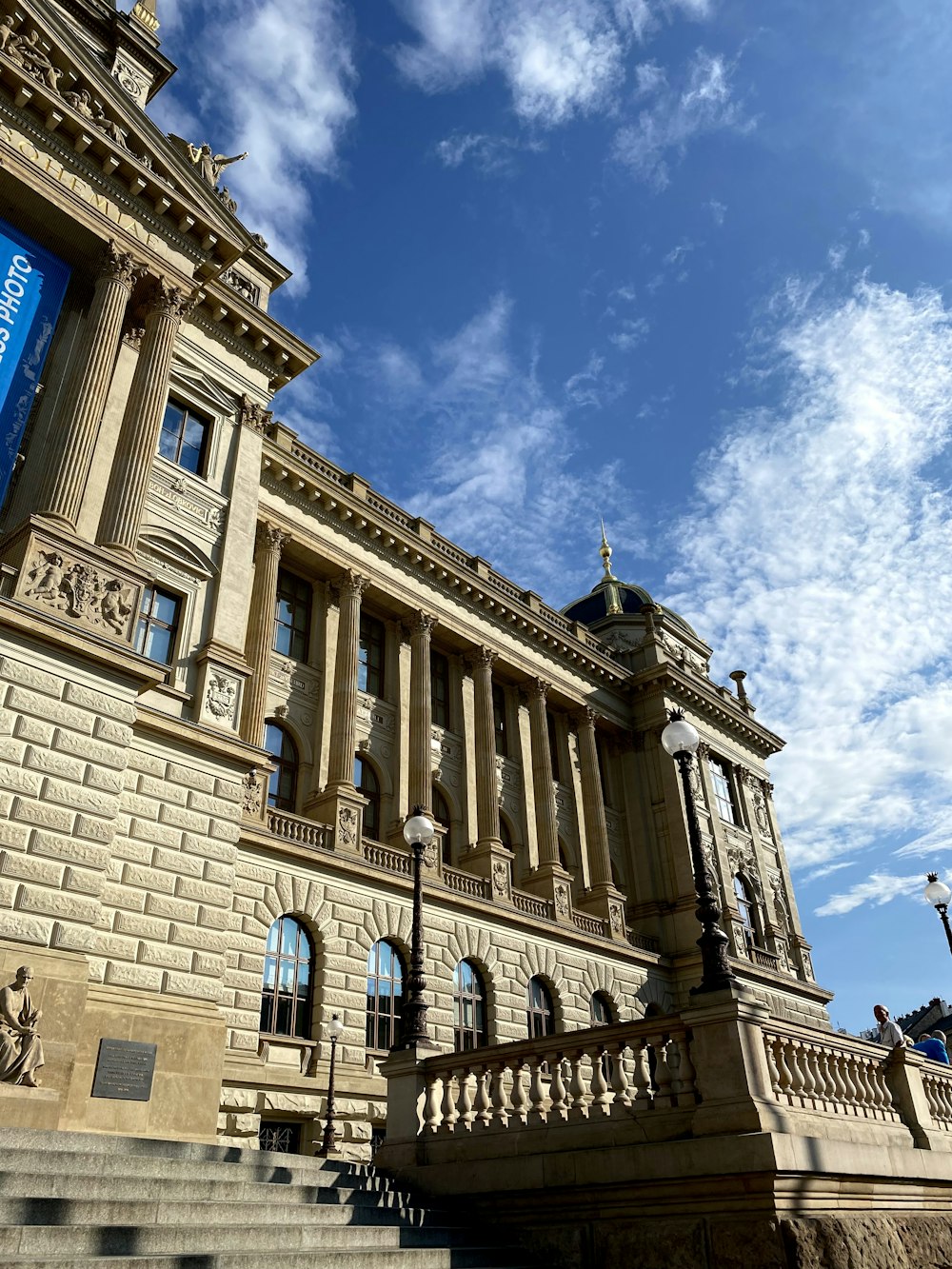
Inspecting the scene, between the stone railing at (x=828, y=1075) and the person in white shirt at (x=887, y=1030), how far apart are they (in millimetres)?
3318

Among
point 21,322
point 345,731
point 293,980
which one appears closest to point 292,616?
point 345,731

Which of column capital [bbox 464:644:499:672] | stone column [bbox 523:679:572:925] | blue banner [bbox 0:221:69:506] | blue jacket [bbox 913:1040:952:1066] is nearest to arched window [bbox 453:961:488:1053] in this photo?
stone column [bbox 523:679:572:925]

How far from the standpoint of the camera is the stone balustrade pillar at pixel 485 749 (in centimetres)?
3116

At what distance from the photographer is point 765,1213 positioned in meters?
8.83

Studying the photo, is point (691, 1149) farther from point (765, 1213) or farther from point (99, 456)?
point (99, 456)

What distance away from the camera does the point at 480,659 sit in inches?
1353

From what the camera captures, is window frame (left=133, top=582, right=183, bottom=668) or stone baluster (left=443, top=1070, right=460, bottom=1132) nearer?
stone baluster (left=443, top=1070, right=460, bottom=1132)

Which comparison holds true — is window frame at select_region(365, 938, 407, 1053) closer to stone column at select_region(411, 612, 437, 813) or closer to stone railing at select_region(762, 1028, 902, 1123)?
stone column at select_region(411, 612, 437, 813)

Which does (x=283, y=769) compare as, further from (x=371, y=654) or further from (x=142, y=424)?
(x=142, y=424)

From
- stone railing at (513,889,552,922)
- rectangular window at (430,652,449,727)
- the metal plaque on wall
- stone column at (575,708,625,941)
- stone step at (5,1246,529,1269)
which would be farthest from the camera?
stone column at (575,708,625,941)

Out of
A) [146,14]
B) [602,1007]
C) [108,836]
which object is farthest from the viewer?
[602,1007]

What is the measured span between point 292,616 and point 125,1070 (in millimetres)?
16207

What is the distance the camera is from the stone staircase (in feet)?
23.7

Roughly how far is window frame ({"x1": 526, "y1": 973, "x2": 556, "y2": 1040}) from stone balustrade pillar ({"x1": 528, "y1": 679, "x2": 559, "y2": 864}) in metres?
4.41
